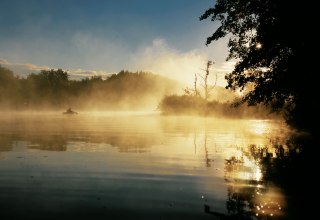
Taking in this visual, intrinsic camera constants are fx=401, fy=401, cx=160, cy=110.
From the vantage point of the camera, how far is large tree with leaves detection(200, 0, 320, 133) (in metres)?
20.1

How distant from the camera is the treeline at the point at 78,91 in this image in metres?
152

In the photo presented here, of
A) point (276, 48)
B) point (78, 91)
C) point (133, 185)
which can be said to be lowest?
point (133, 185)

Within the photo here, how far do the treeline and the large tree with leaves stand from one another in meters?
122

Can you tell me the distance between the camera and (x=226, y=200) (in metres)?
10.8

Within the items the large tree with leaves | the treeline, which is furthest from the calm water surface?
the treeline

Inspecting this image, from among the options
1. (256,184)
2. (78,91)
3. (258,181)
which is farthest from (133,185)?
(78,91)

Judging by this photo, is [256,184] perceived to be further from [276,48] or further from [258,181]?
[276,48]

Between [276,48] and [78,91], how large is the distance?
527 ft

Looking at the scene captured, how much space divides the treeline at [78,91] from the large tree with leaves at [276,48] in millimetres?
121526

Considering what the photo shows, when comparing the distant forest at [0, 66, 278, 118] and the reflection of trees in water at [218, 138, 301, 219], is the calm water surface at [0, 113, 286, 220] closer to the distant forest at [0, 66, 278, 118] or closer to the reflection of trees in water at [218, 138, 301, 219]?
the reflection of trees in water at [218, 138, 301, 219]

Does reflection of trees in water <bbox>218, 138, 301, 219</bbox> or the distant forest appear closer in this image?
reflection of trees in water <bbox>218, 138, 301, 219</bbox>

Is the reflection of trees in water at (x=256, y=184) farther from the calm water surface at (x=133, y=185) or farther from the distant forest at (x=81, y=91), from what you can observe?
the distant forest at (x=81, y=91)

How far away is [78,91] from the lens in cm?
17762

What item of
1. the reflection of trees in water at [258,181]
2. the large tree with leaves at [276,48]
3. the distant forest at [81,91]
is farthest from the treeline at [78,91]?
the reflection of trees in water at [258,181]
